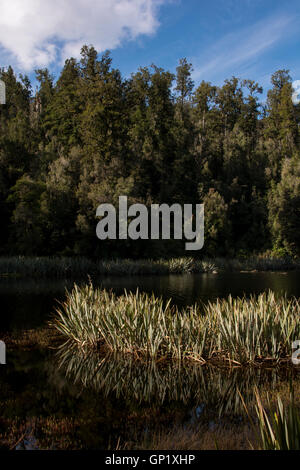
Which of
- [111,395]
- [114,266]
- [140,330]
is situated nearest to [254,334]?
[140,330]

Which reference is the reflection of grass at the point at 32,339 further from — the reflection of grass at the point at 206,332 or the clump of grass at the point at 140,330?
the reflection of grass at the point at 206,332

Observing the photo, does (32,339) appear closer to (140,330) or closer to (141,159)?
(140,330)

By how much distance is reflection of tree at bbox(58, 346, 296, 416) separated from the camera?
709 cm

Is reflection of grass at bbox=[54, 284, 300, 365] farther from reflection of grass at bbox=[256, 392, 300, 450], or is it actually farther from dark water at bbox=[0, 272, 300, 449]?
reflection of grass at bbox=[256, 392, 300, 450]

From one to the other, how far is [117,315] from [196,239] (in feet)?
125

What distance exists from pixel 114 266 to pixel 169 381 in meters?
25.4

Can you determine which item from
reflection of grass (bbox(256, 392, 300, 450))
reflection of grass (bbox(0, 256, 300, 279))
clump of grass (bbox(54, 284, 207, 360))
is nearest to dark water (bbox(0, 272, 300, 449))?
clump of grass (bbox(54, 284, 207, 360))

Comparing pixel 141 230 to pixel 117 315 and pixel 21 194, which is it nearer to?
pixel 21 194

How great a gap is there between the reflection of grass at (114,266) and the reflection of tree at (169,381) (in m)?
20.5

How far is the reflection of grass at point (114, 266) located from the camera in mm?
28984

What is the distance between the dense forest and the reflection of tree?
84.4 ft

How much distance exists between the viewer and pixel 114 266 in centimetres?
3322

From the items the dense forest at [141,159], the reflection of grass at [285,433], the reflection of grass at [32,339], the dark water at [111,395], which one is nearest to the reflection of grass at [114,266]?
the dense forest at [141,159]
